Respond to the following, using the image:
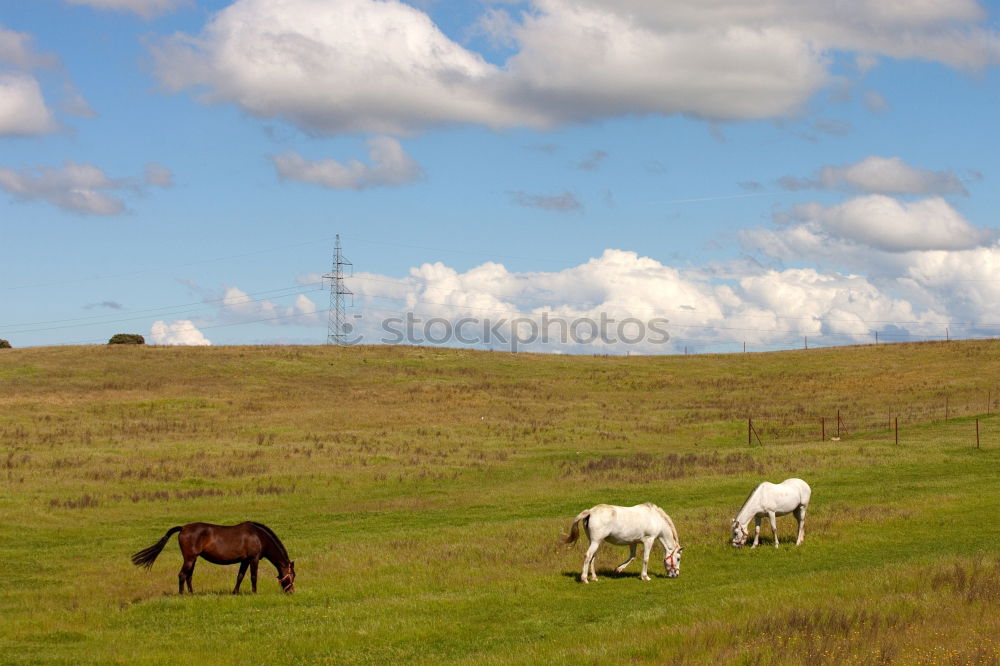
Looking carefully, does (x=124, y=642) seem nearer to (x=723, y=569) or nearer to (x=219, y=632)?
(x=219, y=632)

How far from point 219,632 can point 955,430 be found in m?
44.4

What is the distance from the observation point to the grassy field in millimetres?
14719

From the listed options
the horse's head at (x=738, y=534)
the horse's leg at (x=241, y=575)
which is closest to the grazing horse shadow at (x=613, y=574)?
the horse's head at (x=738, y=534)

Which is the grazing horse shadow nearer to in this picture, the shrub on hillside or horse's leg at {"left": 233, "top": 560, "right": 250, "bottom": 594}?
horse's leg at {"left": 233, "top": 560, "right": 250, "bottom": 594}

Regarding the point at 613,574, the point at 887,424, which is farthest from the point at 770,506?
the point at 887,424

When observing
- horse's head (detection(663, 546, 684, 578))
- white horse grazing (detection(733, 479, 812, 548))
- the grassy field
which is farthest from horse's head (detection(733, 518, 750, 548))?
horse's head (detection(663, 546, 684, 578))

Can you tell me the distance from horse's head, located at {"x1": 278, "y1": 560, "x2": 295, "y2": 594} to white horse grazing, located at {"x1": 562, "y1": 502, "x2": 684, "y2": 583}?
218 inches

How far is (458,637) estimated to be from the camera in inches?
611

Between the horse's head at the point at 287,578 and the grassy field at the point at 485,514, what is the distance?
0.30 metres

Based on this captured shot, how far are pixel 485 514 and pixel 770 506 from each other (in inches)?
443

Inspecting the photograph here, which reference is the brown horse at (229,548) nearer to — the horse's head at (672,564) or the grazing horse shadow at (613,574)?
the grazing horse shadow at (613,574)

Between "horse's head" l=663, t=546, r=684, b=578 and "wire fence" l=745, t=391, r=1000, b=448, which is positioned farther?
"wire fence" l=745, t=391, r=1000, b=448

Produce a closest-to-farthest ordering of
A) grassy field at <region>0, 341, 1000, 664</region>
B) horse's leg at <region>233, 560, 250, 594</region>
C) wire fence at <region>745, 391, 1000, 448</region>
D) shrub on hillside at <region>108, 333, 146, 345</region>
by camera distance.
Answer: grassy field at <region>0, 341, 1000, 664</region>
horse's leg at <region>233, 560, 250, 594</region>
wire fence at <region>745, 391, 1000, 448</region>
shrub on hillside at <region>108, 333, 146, 345</region>

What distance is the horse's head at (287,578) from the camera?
1898 centimetres
